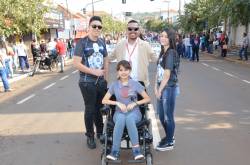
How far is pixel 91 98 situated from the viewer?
19.8 feet

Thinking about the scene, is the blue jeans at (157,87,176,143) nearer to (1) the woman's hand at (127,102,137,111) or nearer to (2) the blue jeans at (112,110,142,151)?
(1) the woman's hand at (127,102,137,111)

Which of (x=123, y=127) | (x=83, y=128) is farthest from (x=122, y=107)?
(x=83, y=128)

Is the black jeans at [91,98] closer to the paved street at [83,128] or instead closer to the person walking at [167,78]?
the paved street at [83,128]

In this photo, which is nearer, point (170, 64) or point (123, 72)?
point (123, 72)

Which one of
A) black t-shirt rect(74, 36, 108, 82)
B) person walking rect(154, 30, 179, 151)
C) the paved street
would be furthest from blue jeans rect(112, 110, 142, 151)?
black t-shirt rect(74, 36, 108, 82)

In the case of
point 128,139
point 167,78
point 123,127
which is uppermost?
point 167,78

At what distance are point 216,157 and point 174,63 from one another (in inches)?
55.7

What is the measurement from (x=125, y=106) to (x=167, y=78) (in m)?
0.74

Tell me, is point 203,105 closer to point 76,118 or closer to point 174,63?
point 76,118

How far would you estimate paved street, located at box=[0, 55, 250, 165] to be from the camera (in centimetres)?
584

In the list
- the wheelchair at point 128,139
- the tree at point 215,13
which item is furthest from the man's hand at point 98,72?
the tree at point 215,13

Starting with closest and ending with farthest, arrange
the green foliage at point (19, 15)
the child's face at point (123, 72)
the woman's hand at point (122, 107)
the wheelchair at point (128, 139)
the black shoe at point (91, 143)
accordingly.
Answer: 1. the wheelchair at point (128, 139)
2. the woman's hand at point (122, 107)
3. the child's face at point (123, 72)
4. the black shoe at point (91, 143)
5. the green foliage at point (19, 15)

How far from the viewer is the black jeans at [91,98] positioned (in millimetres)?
6004

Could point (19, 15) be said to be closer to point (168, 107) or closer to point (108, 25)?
point (168, 107)
